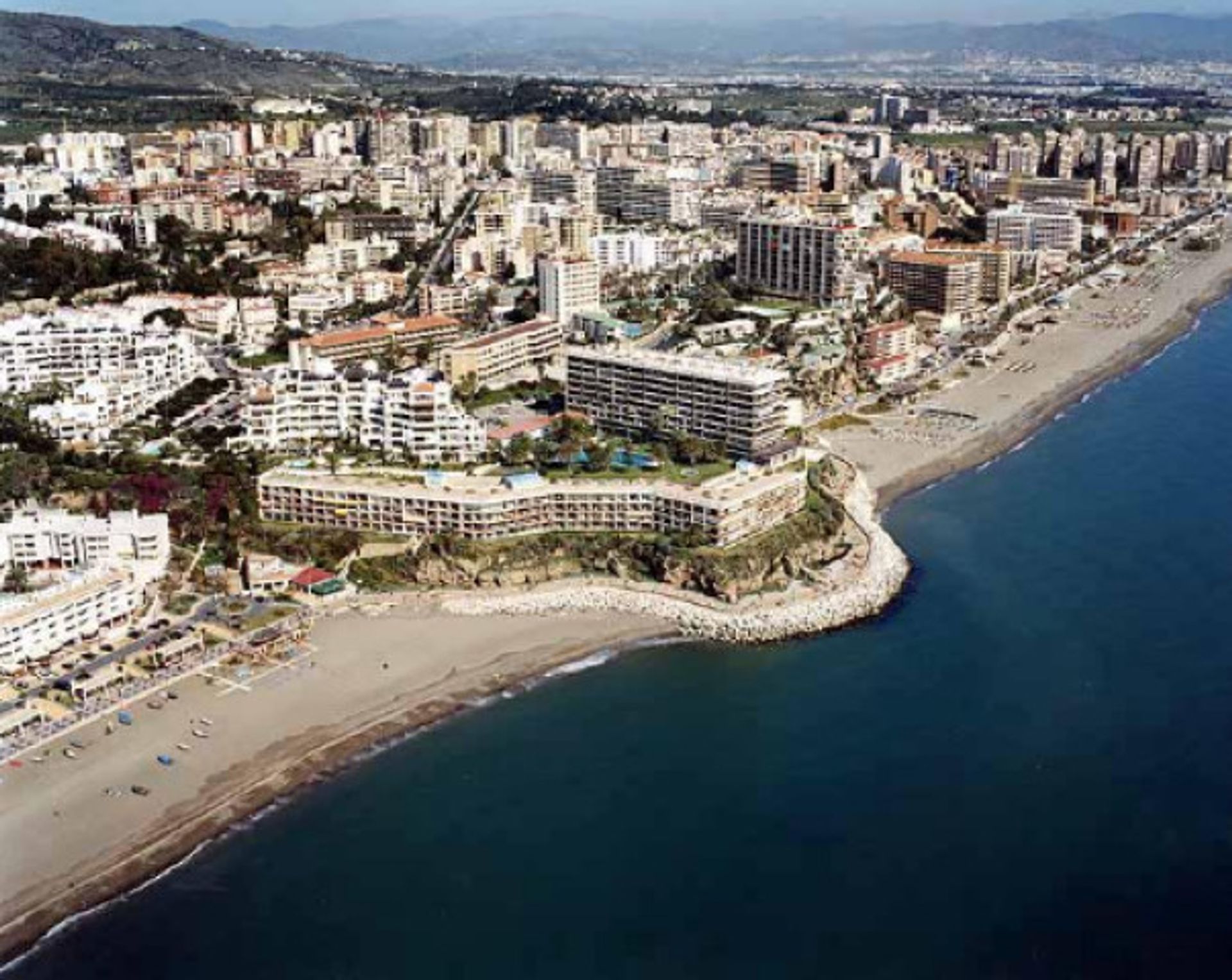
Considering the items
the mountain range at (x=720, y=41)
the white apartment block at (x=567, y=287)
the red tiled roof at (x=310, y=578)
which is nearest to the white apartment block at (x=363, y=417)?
the red tiled roof at (x=310, y=578)

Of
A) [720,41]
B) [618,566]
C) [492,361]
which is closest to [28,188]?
[492,361]

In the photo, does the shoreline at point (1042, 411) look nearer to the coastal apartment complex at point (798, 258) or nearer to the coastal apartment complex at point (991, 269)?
the coastal apartment complex at point (991, 269)

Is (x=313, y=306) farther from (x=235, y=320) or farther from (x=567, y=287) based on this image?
(x=567, y=287)

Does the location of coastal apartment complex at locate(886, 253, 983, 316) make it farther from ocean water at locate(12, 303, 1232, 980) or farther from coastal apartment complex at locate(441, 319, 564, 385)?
ocean water at locate(12, 303, 1232, 980)

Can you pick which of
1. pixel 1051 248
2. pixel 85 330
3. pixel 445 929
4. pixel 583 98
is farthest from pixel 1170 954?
pixel 583 98

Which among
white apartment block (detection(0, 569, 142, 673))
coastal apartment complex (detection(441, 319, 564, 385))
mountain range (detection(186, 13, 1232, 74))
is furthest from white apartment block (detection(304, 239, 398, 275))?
mountain range (detection(186, 13, 1232, 74))

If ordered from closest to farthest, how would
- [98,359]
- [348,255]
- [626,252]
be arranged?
[98,359] → [348,255] → [626,252]

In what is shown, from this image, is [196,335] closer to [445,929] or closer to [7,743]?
[7,743]
